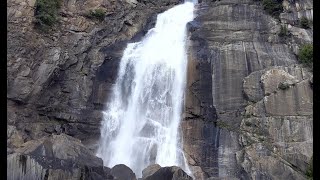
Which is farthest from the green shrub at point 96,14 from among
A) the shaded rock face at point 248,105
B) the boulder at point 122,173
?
the boulder at point 122,173

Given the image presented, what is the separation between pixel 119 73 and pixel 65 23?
8790mm

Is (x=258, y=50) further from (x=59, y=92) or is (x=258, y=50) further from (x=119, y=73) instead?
(x=59, y=92)

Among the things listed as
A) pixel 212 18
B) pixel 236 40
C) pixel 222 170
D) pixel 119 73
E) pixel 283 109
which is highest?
pixel 212 18

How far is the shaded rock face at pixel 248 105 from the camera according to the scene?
100 ft

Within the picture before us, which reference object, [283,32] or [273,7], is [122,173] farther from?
[273,7]

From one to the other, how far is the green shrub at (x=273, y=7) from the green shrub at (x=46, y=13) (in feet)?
63.7

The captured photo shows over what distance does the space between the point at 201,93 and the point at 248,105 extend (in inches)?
148

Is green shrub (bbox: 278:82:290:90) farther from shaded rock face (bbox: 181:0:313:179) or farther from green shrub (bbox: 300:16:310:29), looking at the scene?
green shrub (bbox: 300:16:310:29)

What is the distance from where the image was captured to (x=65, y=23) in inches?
1665

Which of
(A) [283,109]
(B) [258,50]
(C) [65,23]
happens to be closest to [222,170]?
(A) [283,109]

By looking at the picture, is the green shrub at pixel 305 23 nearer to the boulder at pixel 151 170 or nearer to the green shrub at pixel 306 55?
the green shrub at pixel 306 55

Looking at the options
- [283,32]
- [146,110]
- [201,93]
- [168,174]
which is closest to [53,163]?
[168,174]

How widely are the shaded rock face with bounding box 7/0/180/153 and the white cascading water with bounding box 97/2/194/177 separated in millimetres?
1077

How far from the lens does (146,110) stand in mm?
35031
